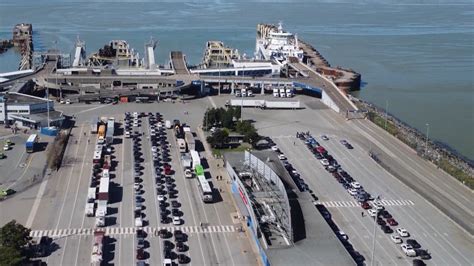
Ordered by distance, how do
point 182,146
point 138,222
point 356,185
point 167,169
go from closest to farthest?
point 138,222, point 356,185, point 167,169, point 182,146

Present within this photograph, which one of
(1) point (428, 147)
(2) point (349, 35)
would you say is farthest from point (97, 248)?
(2) point (349, 35)

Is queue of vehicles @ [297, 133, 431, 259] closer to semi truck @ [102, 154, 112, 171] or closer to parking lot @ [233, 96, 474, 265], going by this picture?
parking lot @ [233, 96, 474, 265]

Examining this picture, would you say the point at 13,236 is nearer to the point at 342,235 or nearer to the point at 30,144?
the point at 342,235

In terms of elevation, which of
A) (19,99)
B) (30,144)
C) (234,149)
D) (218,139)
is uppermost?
(19,99)

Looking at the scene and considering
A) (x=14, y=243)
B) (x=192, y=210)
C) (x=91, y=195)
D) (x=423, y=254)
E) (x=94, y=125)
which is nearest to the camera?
(x=14, y=243)

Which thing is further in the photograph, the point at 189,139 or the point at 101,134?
the point at 101,134

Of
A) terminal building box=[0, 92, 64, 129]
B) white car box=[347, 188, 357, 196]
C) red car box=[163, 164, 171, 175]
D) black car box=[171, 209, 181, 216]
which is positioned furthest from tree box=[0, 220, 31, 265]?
terminal building box=[0, 92, 64, 129]

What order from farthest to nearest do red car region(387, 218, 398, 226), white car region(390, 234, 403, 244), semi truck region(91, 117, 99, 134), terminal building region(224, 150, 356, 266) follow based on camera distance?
semi truck region(91, 117, 99, 134), red car region(387, 218, 398, 226), white car region(390, 234, 403, 244), terminal building region(224, 150, 356, 266)
